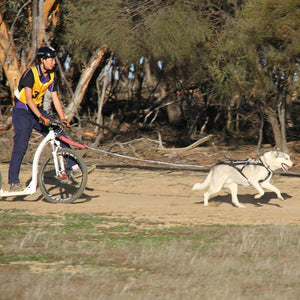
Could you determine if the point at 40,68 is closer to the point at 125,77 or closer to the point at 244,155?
the point at 244,155

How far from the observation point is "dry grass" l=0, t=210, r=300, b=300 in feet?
16.5

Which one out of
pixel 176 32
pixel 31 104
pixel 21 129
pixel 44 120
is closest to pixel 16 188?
pixel 21 129

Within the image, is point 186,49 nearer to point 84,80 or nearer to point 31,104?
point 84,80

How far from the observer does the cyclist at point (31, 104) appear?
29.0 ft

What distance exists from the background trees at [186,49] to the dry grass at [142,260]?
25.4 feet

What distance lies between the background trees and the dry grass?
774cm

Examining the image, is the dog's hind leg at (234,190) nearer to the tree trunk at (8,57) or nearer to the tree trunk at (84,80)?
the tree trunk at (84,80)

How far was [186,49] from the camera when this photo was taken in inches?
629

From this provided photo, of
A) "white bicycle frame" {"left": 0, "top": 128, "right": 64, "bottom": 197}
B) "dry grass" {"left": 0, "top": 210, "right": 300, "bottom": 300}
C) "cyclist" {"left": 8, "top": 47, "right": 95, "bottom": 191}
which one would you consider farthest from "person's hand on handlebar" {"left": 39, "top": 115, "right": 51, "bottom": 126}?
"dry grass" {"left": 0, "top": 210, "right": 300, "bottom": 300}

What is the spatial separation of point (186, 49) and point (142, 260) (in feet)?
34.9

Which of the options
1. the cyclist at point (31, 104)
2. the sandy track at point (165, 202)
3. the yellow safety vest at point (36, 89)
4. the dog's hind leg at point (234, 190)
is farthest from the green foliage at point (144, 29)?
the dog's hind leg at point (234, 190)

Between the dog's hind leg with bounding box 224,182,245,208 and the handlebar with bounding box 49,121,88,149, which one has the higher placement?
the handlebar with bounding box 49,121,88,149

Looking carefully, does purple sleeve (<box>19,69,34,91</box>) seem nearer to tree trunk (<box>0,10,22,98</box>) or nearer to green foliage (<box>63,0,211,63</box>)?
green foliage (<box>63,0,211,63</box>)

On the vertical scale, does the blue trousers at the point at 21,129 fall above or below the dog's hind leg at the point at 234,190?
above
